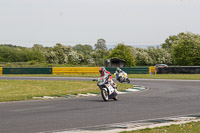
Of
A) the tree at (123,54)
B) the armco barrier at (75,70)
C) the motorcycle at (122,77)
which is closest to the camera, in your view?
the motorcycle at (122,77)

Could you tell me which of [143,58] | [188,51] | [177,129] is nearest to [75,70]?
[177,129]

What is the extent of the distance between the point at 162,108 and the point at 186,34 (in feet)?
297

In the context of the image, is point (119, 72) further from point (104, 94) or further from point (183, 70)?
point (183, 70)

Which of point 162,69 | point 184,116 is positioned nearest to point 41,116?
point 184,116

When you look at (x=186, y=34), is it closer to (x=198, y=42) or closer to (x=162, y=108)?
(x=198, y=42)

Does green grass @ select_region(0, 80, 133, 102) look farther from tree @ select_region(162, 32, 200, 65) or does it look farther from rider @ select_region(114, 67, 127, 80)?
tree @ select_region(162, 32, 200, 65)

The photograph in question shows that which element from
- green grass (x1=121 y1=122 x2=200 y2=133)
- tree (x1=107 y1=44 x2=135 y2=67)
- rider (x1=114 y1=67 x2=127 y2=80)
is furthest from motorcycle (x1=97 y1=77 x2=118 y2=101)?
tree (x1=107 y1=44 x2=135 y2=67)

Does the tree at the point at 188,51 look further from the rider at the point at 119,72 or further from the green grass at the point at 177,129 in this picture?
the green grass at the point at 177,129

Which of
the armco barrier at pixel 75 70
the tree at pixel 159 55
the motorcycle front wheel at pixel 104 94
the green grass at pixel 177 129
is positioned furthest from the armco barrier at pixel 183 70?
the tree at pixel 159 55

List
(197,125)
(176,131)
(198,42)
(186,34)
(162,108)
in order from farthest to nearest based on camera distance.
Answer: (186,34) < (198,42) < (162,108) < (197,125) < (176,131)

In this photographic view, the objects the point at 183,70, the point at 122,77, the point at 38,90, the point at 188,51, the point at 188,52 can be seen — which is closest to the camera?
the point at 38,90

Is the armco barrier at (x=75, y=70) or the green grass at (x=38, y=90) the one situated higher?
the armco barrier at (x=75, y=70)

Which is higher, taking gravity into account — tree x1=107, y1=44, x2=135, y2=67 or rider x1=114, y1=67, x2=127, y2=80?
tree x1=107, y1=44, x2=135, y2=67

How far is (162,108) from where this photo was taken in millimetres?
11711
